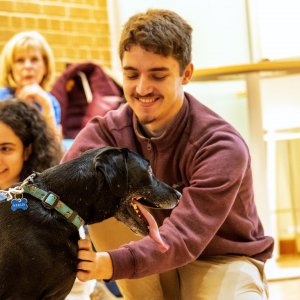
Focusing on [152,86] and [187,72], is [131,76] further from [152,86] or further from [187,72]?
[187,72]

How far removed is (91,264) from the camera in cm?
157

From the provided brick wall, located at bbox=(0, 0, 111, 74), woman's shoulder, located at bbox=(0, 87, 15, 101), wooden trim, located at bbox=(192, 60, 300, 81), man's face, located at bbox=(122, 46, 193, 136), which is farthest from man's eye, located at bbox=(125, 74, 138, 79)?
brick wall, located at bbox=(0, 0, 111, 74)

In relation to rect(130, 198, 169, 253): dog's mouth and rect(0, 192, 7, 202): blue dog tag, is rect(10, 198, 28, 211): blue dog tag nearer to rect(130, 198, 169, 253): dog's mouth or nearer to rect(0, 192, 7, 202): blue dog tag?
rect(0, 192, 7, 202): blue dog tag

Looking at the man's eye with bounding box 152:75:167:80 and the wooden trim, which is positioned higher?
the wooden trim

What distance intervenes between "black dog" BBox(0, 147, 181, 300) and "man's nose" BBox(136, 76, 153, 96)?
32 centimetres

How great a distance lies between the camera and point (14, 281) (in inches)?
59.6

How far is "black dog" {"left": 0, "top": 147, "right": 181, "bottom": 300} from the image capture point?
59.5 inches

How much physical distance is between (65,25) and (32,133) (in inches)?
108

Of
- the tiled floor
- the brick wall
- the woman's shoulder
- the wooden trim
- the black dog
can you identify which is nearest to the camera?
the black dog

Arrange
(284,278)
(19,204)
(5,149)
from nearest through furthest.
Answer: (19,204) < (5,149) < (284,278)

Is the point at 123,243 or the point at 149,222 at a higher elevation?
the point at 149,222

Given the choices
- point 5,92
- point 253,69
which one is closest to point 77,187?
point 253,69

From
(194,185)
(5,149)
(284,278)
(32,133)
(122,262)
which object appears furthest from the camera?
(284,278)

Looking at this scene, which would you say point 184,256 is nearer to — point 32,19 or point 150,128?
point 150,128
